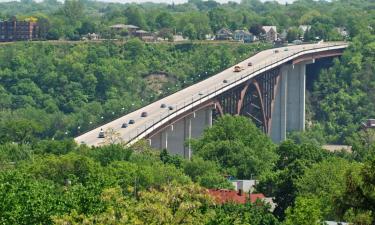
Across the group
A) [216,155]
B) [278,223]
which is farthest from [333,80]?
[278,223]

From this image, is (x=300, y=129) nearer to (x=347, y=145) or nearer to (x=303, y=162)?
(x=347, y=145)

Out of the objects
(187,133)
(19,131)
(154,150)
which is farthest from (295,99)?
(154,150)

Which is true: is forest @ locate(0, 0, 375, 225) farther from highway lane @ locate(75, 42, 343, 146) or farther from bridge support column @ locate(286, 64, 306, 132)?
highway lane @ locate(75, 42, 343, 146)

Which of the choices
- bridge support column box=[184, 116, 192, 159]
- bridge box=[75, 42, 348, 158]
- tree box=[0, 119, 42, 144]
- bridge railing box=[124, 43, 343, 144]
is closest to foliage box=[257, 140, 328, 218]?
bridge box=[75, 42, 348, 158]

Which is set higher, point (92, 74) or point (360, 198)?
point (360, 198)

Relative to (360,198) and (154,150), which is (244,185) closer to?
(154,150)

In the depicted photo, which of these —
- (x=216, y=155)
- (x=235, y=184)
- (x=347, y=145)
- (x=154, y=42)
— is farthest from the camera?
(x=154, y=42)
